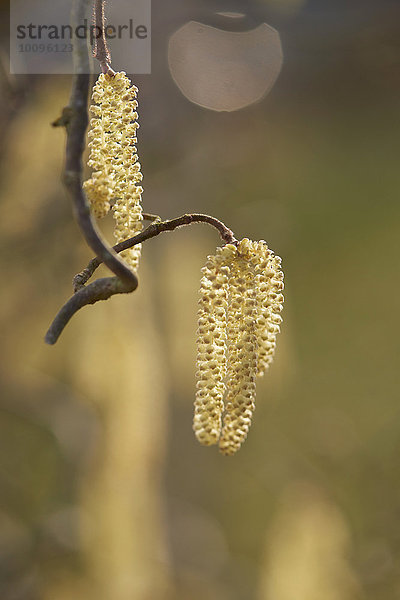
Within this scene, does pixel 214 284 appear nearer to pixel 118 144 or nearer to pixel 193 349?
pixel 118 144

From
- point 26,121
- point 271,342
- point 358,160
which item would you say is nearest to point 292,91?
point 358,160

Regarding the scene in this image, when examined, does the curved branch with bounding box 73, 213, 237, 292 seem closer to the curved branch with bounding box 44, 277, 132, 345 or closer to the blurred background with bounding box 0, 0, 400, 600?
the curved branch with bounding box 44, 277, 132, 345

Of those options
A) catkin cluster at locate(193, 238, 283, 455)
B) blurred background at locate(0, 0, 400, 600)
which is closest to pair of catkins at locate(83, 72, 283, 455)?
catkin cluster at locate(193, 238, 283, 455)

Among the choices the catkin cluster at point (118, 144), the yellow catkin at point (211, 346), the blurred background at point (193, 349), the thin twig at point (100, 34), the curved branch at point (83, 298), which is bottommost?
the blurred background at point (193, 349)

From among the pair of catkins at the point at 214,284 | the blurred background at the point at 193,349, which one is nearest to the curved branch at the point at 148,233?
the pair of catkins at the point at 214,284

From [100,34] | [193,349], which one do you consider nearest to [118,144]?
[100,34]

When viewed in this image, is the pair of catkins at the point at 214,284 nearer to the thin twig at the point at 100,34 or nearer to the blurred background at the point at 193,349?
the thin twig at the point at 100,34
